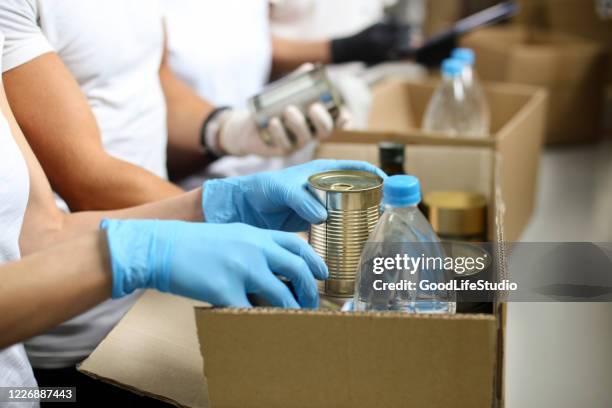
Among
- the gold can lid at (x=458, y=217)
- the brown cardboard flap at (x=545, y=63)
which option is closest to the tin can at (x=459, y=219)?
the gold can lid at (x=458, y=217)

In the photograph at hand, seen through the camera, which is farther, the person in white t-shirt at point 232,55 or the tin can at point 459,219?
the person in white t-shirt at point 232,55

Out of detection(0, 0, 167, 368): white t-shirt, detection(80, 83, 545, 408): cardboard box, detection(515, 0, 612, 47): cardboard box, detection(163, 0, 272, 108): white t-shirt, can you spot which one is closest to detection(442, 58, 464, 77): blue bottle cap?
detection(163, 0, 272, 108): white t-shirt

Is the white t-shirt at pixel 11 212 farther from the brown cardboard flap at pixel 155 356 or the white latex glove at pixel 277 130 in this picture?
the white latex glove at pixel 277 130

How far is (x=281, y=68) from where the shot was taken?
2.30m

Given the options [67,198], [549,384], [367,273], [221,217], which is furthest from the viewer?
[549,384]

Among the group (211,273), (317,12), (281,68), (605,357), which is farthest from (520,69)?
(211,273)

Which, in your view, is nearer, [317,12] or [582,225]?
[582,225]

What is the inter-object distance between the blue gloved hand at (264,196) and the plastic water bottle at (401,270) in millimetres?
141

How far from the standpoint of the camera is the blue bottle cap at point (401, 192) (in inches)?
33.9

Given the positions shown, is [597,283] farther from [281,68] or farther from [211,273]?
[281,68]

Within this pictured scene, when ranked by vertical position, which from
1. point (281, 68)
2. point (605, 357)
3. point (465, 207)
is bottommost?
point (605, 357)

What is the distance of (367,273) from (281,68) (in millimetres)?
1475

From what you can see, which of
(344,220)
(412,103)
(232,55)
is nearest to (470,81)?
(412,103)

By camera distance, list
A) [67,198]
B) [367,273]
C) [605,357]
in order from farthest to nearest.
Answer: [605,357] → [67,198] → [367,273]
